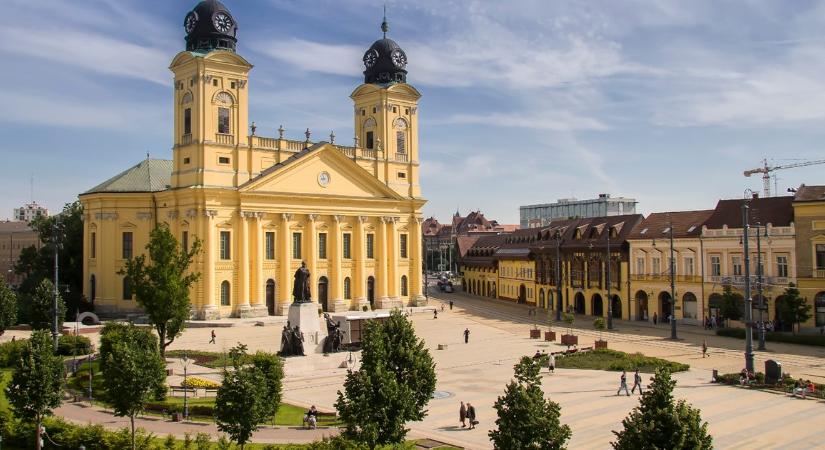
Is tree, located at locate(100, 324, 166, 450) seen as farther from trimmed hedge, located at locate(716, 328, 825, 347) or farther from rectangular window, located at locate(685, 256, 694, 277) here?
rectangular window, located at locate(685, 256, 694, 277)

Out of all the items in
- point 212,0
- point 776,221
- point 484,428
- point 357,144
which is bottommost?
point 484,428

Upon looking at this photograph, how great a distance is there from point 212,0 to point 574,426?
55.9 metres

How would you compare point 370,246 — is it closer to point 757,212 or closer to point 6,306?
point 6,306

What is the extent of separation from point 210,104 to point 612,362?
43344mm

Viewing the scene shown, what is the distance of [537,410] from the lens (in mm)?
18734

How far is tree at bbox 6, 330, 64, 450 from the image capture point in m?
25.0

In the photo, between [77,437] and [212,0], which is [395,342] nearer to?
[77,437]

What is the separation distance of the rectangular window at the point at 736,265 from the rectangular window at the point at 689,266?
12.5 feet

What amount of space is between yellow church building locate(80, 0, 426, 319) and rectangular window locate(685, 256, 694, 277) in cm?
3014

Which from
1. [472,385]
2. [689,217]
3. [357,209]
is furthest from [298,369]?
[689,217]

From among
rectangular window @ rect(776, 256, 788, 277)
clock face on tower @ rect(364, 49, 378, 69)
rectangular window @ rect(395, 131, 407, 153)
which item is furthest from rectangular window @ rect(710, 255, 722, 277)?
clock face on tower @ rect(364, 49, 378, 69)

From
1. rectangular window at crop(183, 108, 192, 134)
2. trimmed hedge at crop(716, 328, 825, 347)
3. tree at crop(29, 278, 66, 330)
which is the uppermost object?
rectangular window at crop(183, 108, 192, 134)

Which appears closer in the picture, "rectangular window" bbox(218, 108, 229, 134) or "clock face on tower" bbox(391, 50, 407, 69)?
"rectangular window" bbox(218, 108, 229, 134)

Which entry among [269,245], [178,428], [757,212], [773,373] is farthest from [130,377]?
[757,212]
